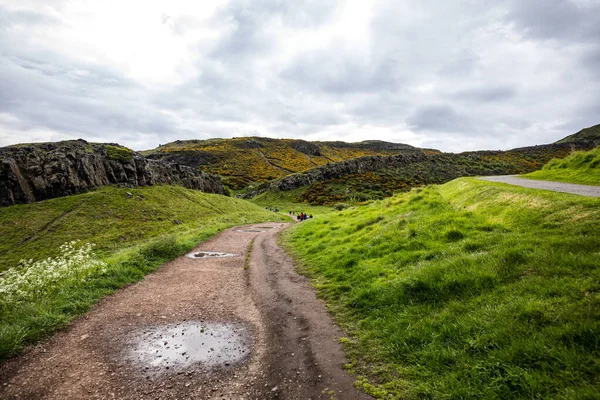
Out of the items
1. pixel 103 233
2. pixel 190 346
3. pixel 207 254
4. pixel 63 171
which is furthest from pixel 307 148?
pixel 190 346

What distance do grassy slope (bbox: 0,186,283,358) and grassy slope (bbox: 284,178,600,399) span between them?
8589mm

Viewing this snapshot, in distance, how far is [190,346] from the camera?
24.6 feet

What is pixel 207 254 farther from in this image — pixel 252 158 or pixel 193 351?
pixel 252 158

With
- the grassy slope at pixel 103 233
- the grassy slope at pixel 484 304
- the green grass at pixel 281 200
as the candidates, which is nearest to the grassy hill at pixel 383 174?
the green grass at pixel 281 200

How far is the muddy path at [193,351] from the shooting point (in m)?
5.78

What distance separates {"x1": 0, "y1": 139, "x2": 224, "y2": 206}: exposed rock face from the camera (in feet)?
120

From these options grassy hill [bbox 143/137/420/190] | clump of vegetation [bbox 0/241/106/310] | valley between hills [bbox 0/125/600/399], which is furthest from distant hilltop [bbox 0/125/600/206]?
clump of vegetation [bbox 0/241/106/310]

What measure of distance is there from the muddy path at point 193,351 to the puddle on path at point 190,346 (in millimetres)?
26

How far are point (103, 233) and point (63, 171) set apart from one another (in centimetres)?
1662

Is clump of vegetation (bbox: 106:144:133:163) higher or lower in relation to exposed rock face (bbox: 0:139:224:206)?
higher

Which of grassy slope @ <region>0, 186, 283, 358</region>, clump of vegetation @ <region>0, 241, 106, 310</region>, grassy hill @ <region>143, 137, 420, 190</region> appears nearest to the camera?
grassy slope @ <region>0, 186, 283, 358</region>

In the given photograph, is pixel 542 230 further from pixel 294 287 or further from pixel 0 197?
pixel 0 197

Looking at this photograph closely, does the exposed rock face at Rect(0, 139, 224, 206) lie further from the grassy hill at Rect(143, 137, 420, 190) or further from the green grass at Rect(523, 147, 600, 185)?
the grassy hill at Rect(143, 137, 420, 190)

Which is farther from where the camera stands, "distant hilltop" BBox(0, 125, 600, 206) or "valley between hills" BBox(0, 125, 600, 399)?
"distant hilltop" BBox(0, 125, 600, 206)
